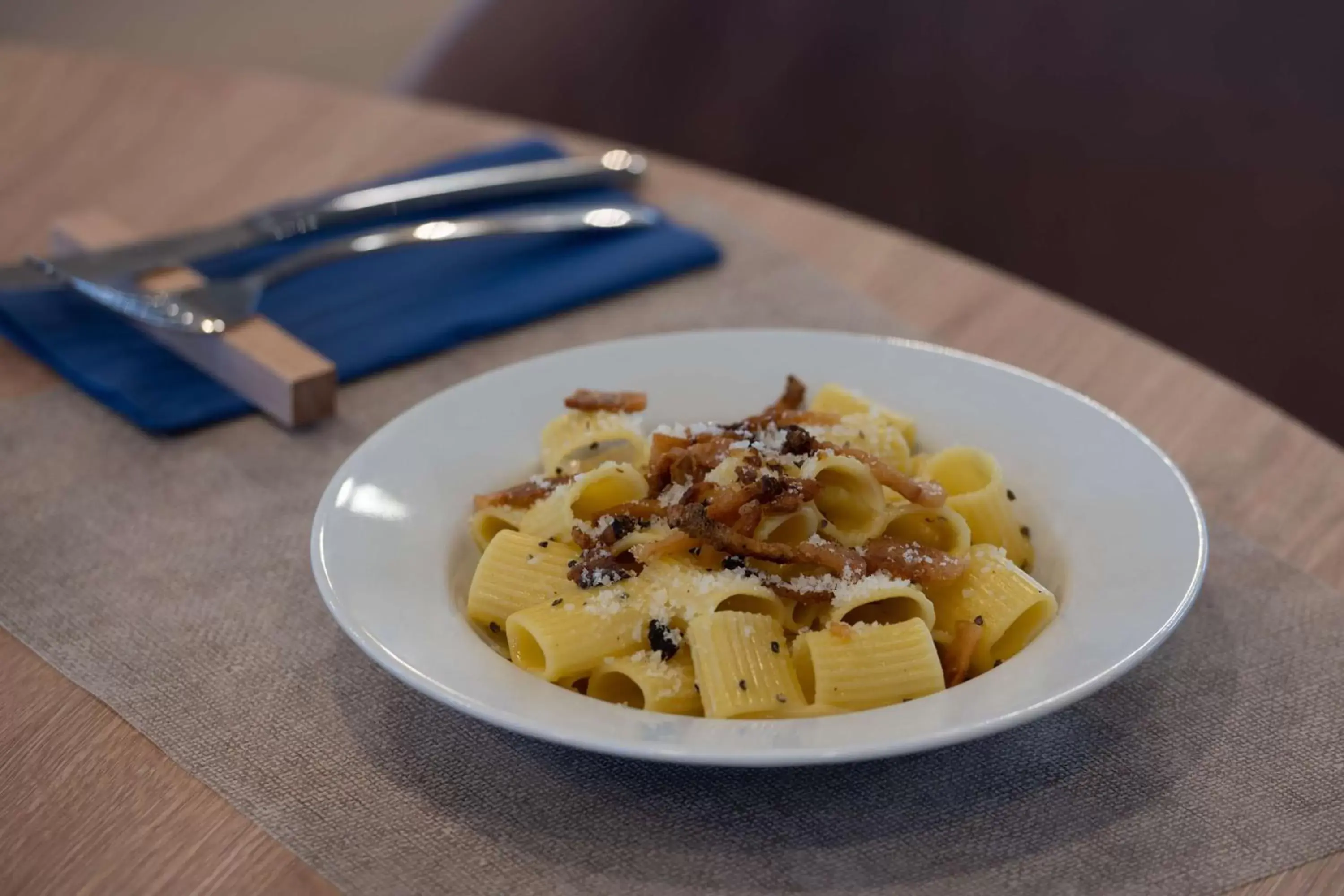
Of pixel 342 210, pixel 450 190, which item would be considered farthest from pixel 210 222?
pixel 450 190

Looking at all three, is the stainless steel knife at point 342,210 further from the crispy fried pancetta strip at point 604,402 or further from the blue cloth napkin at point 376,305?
the crispy fried pancetta strip at point 604,402

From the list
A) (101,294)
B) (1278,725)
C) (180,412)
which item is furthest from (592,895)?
(101,294)

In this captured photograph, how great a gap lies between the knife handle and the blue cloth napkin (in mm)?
26

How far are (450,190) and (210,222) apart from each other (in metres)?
0.34

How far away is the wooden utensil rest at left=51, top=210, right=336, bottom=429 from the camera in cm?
151

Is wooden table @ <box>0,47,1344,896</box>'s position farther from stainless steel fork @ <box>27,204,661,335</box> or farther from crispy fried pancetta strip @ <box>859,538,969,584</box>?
crispy fried pancetta strip @ <box>859,538,969,584</box>

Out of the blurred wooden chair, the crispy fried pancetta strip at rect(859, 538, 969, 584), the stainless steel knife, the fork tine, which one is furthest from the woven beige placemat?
the blurred wooden chair

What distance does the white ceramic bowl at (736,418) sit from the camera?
921 mm

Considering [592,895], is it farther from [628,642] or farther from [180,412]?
[180,412]

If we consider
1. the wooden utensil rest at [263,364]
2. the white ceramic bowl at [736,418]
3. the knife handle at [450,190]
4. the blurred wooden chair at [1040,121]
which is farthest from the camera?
the blurred wooden chair at [1040,121]

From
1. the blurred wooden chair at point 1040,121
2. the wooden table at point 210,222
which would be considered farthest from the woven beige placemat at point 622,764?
the blurred wooden chair at point 1040,121

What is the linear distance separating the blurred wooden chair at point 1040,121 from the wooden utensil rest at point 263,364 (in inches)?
53.8

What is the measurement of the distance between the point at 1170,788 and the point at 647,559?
43 cm

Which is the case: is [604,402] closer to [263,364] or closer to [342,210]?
[263,364]
